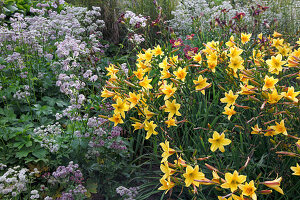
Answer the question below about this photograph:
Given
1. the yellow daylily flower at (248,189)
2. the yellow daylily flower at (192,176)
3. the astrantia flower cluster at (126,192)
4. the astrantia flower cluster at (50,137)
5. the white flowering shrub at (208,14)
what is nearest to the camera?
the yellow daylily flower at (248,189)

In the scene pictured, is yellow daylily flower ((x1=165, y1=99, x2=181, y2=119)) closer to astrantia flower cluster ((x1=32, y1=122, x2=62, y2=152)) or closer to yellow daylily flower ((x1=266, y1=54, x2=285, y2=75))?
yellow daylily flower ((x1=266, y1=54, x2=285, y2=75))

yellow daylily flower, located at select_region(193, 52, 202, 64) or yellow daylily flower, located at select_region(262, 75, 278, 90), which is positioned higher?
yellow daylily flower, located at select_region(193, 52, 202, 64)

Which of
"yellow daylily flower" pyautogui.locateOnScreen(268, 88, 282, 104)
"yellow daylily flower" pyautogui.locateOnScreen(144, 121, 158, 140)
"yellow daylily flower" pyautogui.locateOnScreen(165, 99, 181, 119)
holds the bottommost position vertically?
"yellow daylily flower" pyautogui.locateOnScreen(144, 121, 158, 140)

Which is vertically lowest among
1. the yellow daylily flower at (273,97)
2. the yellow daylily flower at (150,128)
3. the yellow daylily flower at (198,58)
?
the yellow daylily flower at (150,128)

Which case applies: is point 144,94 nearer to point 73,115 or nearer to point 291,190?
point 73,115

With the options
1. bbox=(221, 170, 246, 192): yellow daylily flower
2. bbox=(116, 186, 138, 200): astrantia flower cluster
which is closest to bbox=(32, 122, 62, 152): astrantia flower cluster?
bbox=(116, 186, 138, 200): astrantia flower cluster

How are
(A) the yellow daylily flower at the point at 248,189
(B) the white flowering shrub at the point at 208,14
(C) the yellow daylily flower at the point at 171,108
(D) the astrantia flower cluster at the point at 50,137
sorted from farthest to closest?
(B) the white flowering shrub at the point at 208,14, (D) the astrantia flower cluster at the point at 50,137, (C) the yellow daylily flower at the point at 171,108, (A) the yellow daylily flower at the point at 248,189

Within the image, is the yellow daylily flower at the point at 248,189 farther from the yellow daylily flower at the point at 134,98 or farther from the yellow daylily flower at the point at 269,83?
the yellow daylily flower at the point at 134,98

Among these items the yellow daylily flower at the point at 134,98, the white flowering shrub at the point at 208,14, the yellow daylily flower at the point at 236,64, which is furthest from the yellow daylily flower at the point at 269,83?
the white flowering shrub at the point at 208,14

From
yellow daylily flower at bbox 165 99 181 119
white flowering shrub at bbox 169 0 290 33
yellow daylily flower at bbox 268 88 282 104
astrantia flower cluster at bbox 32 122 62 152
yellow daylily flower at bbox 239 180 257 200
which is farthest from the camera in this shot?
white flowering shrub at bbox 169 0 290 33

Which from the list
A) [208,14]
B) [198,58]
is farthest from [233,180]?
[208,14]

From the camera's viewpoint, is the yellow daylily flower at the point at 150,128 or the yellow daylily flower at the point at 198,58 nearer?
the yellow daylily flower at the point at 150,128

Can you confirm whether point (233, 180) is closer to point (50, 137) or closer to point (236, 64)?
point (236, 64)

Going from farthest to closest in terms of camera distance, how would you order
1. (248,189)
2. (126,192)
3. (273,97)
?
(126,192), (273,97), (248,189)
